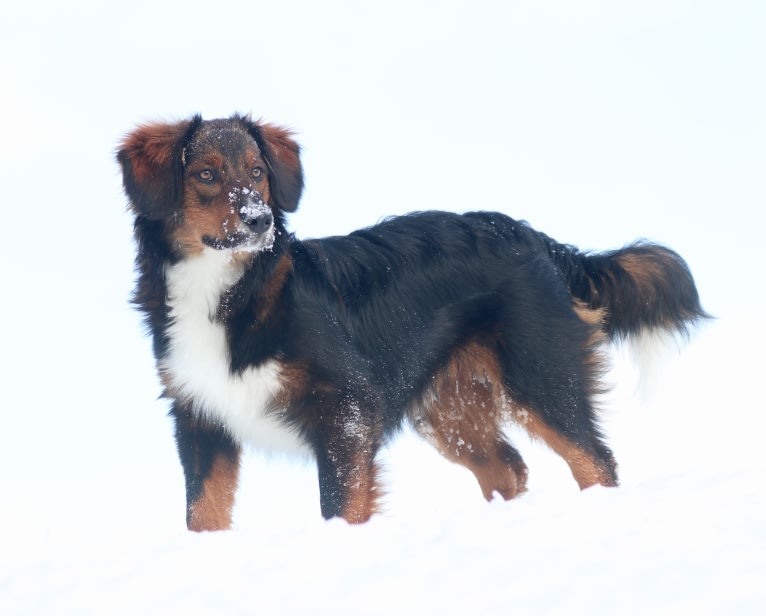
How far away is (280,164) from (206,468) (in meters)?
1.69

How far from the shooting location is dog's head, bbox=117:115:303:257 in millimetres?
4797

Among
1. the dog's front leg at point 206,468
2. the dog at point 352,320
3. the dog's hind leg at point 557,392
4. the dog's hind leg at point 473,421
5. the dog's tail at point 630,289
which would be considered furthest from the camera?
the dog's tail at point 630,289

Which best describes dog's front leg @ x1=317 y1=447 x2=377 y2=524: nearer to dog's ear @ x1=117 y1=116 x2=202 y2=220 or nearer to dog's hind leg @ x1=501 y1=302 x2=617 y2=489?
dog's hind leg @ x1=501 y1=302 x2=617 y2=489

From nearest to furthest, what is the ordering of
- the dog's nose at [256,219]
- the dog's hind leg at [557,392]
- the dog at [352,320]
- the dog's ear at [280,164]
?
the dog's nose at [256,219] < the dog at [352,320] < the dog's ear at [280,164] < the dog's hind leg at [557,392]

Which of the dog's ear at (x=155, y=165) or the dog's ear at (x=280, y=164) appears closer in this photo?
the dog's ear at (x=155, y=165)

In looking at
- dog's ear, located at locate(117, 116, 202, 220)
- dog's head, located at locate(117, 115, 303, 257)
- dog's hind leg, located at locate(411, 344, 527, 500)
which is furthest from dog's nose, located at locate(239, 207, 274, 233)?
dog's hind leg, located at locate(411, 344, 527, 500)

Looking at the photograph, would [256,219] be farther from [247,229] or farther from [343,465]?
[343,465]

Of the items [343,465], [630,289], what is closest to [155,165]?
[343,465]

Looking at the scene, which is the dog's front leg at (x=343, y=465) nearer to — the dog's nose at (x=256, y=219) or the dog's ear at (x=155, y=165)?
the dog's nose at (x=256, y=219)

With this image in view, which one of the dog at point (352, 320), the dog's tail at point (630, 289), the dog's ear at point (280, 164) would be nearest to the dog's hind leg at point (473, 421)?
the dog at point (352, 320)

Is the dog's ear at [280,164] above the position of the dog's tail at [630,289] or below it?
above

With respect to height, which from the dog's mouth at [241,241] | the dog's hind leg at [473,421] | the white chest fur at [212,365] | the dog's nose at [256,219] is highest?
the dog's nose at [256,219]

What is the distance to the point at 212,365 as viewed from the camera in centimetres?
489

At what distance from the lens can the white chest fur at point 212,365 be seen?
4.83 meters
